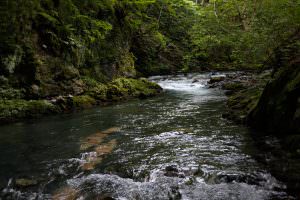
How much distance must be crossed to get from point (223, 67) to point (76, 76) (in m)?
19.0

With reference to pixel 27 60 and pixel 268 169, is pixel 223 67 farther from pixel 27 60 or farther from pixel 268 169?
pixel 268 169

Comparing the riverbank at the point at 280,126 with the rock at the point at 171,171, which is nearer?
A: the riverbank at the point at 280,126

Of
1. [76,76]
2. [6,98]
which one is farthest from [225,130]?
[76,76]

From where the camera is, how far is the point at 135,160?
679 centimetres

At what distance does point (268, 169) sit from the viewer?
18.8 feet

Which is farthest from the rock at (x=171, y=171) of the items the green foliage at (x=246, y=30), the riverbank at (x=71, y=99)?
the riverbank at (x=71, y=99)

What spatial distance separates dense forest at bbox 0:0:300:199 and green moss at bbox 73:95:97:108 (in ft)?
0.18

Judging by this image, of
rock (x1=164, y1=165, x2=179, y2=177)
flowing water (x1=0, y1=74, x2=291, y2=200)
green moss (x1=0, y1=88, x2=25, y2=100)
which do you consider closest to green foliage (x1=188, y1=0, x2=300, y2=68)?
flowing water (x1=0, y1=74, x2=291, y2=200)

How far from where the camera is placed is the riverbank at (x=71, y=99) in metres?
12.4

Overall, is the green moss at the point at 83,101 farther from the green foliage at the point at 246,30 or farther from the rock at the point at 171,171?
the rock at the point at 171,171

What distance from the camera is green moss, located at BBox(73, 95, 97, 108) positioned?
14.5 meters

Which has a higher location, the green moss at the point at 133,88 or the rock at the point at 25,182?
the green moss at the point at 133,88

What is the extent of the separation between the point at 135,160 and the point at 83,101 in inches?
339

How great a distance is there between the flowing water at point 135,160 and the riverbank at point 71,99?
119cm
